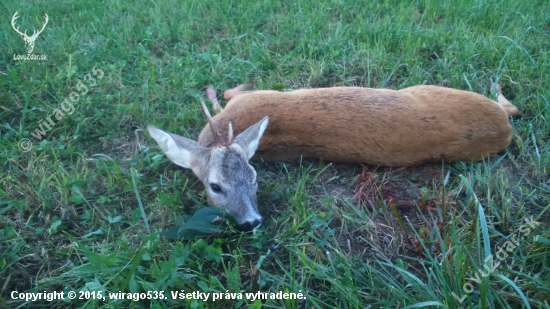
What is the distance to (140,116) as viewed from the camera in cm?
440

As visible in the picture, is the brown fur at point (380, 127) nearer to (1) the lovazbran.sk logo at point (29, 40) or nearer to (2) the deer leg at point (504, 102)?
(2) the deer leg at point (504, 102)

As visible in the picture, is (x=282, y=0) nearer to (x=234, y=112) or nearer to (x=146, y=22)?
(x=146, y=22)

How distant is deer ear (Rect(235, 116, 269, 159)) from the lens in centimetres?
356

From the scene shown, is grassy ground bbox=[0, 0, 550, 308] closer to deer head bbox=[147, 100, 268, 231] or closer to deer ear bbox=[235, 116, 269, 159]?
deer head bbox=[147, 100, 268, 231]

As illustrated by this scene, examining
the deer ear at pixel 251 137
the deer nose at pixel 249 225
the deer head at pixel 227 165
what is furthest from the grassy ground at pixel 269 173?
the deer ear at pixel 251 137

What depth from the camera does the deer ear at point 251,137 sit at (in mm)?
3559

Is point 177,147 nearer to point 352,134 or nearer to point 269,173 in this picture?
point 269,173

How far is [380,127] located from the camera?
364cm

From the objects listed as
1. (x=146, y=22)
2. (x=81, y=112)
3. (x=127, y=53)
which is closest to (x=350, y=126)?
(x=81, y=112)

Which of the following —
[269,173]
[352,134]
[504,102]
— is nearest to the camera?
[352,134]

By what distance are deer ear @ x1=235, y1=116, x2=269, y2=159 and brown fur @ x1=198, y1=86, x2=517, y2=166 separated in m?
0.24

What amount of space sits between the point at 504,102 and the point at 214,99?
123 inches

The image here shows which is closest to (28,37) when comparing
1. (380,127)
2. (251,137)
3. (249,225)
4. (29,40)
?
(29,40)

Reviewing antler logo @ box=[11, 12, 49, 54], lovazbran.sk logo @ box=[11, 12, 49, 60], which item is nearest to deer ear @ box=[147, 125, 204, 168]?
lovazbran.sk logo @ box=[11, 12, 49, 60]
